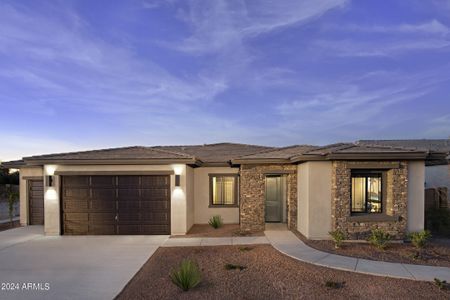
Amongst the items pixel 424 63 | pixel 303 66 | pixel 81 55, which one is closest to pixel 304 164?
pixel 303 66

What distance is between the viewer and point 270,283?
536 cm

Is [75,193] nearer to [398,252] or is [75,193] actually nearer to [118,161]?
[118,161]

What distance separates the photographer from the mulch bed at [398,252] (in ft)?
21.7

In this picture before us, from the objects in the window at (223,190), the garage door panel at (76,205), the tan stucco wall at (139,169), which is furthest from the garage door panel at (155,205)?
the window at (223,190)

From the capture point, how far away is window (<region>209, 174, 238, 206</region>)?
39.5ft

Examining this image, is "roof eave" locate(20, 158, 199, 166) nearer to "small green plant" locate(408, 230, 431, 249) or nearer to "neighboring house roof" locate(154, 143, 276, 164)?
"neighboring house roof" locate(154, 143, 276, 164)

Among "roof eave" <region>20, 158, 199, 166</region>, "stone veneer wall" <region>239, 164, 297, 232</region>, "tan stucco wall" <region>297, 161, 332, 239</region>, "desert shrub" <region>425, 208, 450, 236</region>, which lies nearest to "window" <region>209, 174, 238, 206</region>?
"stone veneer wall" <region>239, 164, 297, 232</region>

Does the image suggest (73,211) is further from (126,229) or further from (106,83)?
(106,83)

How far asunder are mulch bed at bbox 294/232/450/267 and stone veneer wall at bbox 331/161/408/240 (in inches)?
21.2

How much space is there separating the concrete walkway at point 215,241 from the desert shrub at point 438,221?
656cm

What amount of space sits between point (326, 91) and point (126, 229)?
1278 cm

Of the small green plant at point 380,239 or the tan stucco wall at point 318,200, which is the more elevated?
the tan stucco wall at point 318,200

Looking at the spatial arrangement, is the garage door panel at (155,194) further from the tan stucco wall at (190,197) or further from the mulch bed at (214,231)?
the mulch bed at (214,231)

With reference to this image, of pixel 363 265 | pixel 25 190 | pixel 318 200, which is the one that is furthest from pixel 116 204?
pixel 363 265
